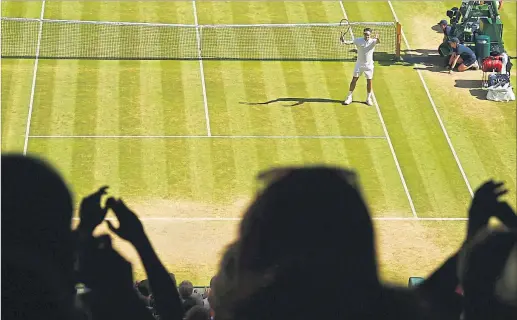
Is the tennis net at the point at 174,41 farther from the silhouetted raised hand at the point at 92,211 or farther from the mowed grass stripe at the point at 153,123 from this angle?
the silhouetted raised hand at the point at 92,211

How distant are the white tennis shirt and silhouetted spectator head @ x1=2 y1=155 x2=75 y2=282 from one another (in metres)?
21.1

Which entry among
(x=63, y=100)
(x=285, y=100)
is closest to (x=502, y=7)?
(x=285, y=100)

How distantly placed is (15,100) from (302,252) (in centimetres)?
2245

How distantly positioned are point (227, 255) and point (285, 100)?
2229cm

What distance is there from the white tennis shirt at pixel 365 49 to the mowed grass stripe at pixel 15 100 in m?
8.27

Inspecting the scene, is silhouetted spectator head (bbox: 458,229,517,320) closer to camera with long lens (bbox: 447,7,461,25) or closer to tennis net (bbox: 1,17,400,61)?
tennis net (bbox: 1,17,400,61)

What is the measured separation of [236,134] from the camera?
965 inches

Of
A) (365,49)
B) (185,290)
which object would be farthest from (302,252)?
(365,49)

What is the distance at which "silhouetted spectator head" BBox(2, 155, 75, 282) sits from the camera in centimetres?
412

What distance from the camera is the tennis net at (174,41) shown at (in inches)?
1094

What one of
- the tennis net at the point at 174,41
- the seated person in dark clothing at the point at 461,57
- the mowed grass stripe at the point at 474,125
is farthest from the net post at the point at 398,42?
the seated person in dark clothing at the point at 461,57

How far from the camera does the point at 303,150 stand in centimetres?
2400

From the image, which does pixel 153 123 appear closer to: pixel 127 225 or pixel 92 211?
pixel 92 211

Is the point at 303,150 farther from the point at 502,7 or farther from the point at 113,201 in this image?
the point at 113,201
